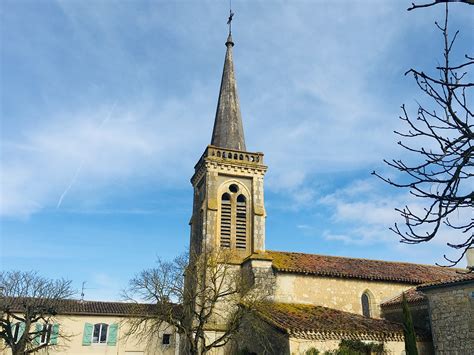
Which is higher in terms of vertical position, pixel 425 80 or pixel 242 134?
pixel 242 134

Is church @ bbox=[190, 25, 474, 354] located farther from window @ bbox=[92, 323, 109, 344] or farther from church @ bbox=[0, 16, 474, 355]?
window @ bbox=[92, 323, 109, 344]

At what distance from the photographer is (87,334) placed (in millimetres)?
30531

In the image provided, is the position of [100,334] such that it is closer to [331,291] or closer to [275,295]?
[275,295]

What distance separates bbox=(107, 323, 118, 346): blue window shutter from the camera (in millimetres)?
30812

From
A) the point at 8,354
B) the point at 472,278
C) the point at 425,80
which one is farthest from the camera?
the point at 8,354

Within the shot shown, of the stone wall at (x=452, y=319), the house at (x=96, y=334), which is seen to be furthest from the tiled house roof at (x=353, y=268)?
the house at (x=96, y=334)

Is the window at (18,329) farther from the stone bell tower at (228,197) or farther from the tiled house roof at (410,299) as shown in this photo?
the tiled house roof at (410,299)

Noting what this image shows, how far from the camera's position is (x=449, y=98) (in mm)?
4508

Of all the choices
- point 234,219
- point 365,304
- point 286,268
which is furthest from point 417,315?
point 234,219

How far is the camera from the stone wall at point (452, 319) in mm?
19734

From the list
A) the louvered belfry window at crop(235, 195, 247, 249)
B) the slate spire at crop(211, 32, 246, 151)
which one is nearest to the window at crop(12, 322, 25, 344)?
the louvered belfry window at crop(235, 195, 247, 249)

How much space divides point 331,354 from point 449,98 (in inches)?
646

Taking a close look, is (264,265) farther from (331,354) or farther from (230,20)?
(230,20)

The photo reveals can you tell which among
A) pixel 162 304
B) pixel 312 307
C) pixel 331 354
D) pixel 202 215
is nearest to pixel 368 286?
pixel 312 307
